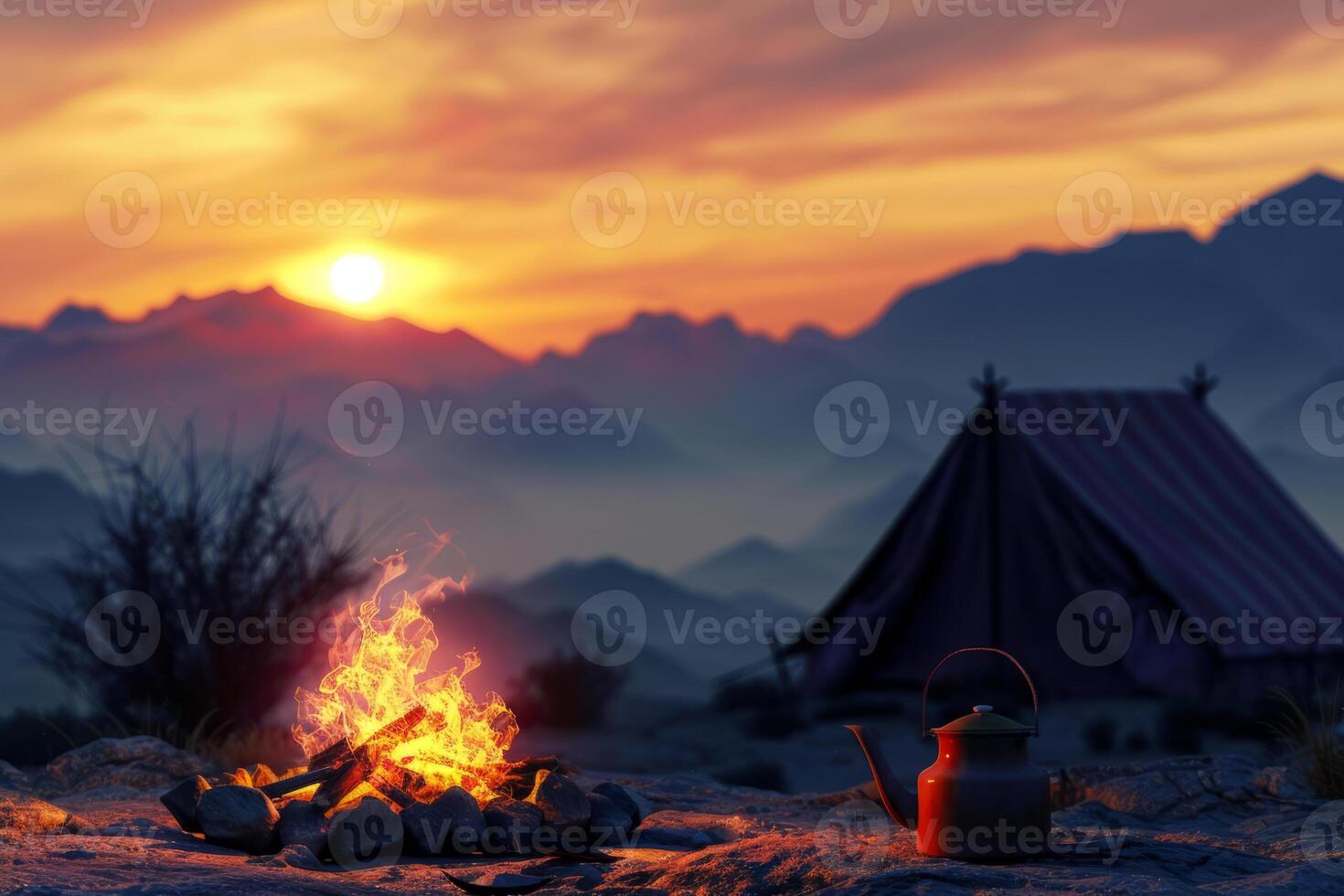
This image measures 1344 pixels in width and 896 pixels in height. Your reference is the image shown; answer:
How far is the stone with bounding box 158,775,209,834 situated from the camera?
270 inches

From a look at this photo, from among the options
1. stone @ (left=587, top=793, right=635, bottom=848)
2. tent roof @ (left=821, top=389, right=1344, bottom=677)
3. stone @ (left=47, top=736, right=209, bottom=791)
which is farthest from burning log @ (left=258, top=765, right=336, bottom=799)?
tent roof @ (left=821, top=389, right=1344, bottom=677)

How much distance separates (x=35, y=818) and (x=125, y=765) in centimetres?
228

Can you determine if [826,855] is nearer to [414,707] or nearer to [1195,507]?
[414,707]

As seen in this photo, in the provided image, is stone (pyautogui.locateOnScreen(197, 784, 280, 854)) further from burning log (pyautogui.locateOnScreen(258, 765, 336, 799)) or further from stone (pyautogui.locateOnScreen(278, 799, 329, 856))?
burning log (pyautogui.locateOnScreen(258, 765, 336, 799))

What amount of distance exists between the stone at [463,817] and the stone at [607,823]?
475 mm

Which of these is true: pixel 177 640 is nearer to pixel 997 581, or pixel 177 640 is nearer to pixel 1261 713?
pixel 997 581

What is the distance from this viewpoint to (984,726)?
559 cm

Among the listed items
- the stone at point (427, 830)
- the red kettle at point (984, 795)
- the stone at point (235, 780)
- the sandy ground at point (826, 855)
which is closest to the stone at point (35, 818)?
the sandy ground at point (826, 855)

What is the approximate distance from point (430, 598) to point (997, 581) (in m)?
7.49

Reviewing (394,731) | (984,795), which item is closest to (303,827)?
(394,731)

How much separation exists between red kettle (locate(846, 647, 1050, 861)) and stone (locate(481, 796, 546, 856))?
5.82 ft

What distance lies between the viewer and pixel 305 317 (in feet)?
225

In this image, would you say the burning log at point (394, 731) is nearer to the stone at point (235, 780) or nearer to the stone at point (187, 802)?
the stone at point (235, 780)

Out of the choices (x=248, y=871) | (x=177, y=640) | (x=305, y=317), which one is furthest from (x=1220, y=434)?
(x=305, y=317)
